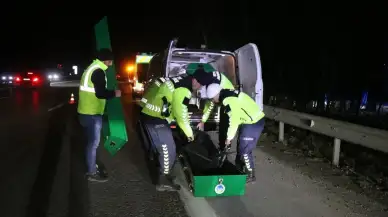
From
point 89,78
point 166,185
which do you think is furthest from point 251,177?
point 89,78

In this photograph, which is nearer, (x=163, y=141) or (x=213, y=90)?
(x=213, y=90)

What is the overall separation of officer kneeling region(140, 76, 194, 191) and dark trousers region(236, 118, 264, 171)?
0.77m

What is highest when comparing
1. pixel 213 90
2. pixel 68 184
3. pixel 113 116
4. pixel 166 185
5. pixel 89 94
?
pixel 213 90

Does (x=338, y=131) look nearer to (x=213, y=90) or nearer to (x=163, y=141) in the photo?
(x=213, y=90)

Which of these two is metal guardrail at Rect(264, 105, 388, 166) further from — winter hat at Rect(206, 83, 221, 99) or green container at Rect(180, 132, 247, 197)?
winter hat at Rect(206, 83, 221, 99)

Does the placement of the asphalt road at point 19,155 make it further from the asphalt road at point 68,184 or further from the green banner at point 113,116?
the green banner at point 113,116

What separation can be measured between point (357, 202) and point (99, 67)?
3802 millimetres

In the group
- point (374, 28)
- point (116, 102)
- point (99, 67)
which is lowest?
point (116, 102)

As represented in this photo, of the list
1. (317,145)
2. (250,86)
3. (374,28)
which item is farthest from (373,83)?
(250,86)

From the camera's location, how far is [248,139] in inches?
221

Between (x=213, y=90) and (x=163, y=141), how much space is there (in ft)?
3.24

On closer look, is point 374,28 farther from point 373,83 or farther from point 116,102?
point 116,102

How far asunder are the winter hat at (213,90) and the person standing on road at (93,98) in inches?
52.1

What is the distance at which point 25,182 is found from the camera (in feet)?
18.3
